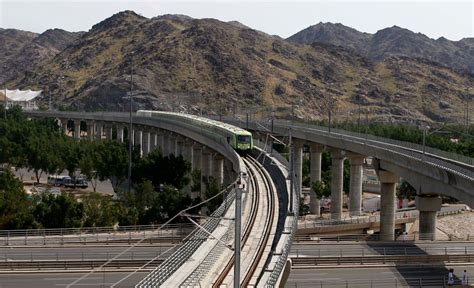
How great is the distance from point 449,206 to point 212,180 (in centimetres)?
3239

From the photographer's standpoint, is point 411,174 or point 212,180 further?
point 212,180

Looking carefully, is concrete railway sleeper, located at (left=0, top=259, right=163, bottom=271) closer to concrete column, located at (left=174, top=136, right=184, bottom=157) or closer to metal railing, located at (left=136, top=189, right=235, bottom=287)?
metal railing, located at (left=136, top=189, right=235, bottom=287)

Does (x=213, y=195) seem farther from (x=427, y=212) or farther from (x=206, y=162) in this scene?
(x=206, y=162)

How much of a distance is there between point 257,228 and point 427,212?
23733 millimetres

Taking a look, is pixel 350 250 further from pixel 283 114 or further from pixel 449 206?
pixel 283 114

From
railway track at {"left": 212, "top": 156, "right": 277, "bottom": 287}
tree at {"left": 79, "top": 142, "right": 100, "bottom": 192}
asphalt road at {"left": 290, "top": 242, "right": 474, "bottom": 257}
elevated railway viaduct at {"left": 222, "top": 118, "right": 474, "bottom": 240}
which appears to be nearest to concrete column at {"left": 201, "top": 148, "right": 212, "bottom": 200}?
elevated railway viaduct at {"left": 222, "top": 118, "right": 474, "bottom": 240}

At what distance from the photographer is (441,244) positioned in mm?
48688

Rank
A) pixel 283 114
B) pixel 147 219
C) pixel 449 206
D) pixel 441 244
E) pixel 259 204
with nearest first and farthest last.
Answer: pixel 259 204 < pixel 441 244 < pixel 147 219 < pixel 449 206 < pixel 283 114

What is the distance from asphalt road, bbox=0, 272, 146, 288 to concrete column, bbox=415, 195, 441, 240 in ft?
80.7

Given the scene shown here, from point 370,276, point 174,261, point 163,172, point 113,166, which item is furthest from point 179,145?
point 174,261

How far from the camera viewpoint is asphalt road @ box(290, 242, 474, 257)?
44.3 m

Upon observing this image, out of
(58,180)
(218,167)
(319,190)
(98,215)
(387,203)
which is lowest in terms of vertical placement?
(58,180)

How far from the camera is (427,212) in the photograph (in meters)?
51.9

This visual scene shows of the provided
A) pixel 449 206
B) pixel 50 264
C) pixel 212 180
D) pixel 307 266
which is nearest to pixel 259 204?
pixel 307 266
